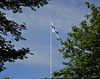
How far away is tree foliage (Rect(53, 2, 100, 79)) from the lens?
19141 mm

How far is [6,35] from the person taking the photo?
16.5m

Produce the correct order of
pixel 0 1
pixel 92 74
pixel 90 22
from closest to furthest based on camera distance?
pixel 0 1
pixel 92 74
pixel 90 22

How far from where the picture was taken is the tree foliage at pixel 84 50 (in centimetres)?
1914

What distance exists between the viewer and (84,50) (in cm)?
2072

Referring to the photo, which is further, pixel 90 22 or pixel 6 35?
pixel 90 22

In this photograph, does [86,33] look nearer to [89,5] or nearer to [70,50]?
[70,50]

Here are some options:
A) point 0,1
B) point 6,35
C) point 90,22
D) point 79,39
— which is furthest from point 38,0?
point 90,22

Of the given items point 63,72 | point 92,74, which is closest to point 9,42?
point 63,72

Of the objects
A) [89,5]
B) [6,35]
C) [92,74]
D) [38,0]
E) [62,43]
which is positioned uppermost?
[89,5]

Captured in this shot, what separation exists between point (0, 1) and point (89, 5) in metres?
12.6

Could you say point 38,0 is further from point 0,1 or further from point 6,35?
point 6,35

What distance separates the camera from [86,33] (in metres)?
21.3

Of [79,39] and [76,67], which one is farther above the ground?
[79,39]

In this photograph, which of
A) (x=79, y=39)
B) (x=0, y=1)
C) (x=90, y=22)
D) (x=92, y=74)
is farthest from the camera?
(x=90, y=22)
